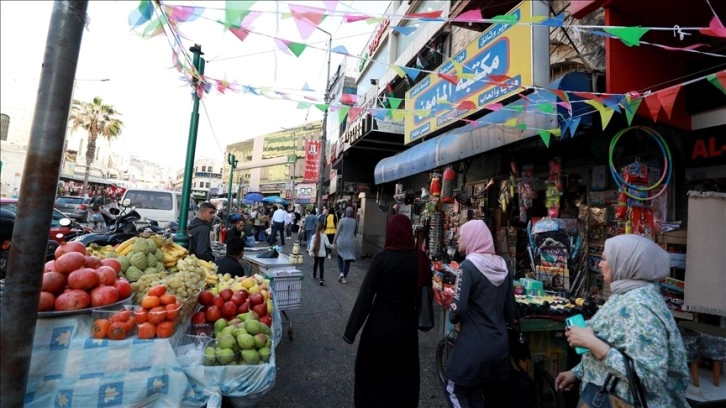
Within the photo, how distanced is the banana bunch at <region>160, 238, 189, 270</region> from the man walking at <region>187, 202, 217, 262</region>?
Result: 3.22ft

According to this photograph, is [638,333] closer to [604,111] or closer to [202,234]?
[604,111]

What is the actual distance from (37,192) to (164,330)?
1.17 m

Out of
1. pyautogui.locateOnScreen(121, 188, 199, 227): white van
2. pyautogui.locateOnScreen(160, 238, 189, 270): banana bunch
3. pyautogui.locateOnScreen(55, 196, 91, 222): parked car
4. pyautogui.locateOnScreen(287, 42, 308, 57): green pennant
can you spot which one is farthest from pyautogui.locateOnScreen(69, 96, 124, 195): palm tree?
pyautogui.locateOnScreen(287, 42, 308, 57): green pennant

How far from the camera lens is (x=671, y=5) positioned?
391 centimetres

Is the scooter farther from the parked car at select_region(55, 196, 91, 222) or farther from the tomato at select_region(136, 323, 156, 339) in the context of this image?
the parked car at select_region(55, 196, 91, 222)

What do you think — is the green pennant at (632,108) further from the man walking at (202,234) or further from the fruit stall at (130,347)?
the man walking at (202,234)

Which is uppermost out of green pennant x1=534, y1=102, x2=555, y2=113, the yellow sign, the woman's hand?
the yellow sign

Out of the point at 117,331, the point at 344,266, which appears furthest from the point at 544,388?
the point at 344,266

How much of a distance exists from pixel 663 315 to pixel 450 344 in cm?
237

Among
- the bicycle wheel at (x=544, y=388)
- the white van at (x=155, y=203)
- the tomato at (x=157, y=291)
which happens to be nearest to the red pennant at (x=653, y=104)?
the bicycle wheel at (x=544, y=388)

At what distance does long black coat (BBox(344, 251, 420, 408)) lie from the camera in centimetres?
281

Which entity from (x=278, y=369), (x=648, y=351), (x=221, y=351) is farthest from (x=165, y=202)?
(x=648, y=351)

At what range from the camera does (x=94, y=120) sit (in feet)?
95.0

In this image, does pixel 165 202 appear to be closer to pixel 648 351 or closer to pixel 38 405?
pixel 38 405
